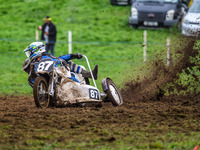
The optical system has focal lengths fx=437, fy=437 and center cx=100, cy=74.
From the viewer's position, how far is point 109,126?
755 cm

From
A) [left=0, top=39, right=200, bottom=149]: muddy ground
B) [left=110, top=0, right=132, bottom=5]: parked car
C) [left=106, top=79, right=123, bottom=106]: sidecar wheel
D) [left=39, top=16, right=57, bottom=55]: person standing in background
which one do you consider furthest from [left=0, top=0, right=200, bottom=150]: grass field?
[left=110, top=0, right=132, bottom=5]: parked car

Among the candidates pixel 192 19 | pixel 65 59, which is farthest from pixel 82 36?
pixel 65 59

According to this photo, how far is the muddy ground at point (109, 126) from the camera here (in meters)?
6.28

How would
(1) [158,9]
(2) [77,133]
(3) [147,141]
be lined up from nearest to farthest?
(3) [147,141], (2) [77,133], (1) [158,9]

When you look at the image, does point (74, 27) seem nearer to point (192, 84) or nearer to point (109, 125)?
point (192, 84)

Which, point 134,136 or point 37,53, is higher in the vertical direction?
point 37,53

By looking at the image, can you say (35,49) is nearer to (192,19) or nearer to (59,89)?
(59,89)

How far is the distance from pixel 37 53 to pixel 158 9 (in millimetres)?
12887

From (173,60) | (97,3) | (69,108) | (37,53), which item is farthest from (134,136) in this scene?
(97,3)

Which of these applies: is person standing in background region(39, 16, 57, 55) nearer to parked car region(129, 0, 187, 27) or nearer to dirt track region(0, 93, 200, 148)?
parked car region(129, 0, 187, 27)

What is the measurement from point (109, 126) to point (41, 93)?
7.28 feet

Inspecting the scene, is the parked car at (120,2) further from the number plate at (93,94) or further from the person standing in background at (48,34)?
the number plate at (93,94)

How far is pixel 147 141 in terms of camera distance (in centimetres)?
648

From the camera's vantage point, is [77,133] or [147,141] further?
[77,133]
